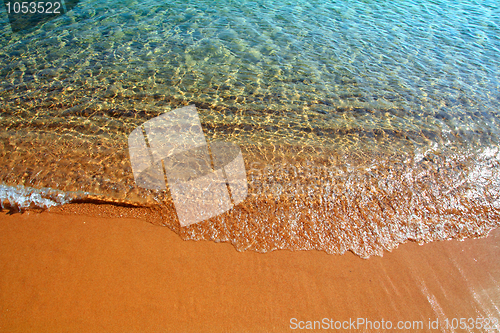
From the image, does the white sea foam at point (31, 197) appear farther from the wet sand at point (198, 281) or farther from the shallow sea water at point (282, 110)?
the wet sand at point (198, 281)

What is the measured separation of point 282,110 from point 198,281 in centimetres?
349

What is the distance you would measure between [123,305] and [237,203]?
163cm

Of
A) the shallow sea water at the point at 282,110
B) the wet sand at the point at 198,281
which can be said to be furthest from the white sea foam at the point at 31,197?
the wet sand at the point at 198,281

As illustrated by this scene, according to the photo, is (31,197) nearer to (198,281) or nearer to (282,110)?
(198,281)

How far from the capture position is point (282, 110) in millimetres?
5387

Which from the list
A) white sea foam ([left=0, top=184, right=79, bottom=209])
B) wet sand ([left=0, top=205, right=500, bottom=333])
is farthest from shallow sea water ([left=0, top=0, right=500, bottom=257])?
wet sand ([left=0, top=205, right=500, bottom=333])

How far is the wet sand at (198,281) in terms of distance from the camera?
8.73 ft

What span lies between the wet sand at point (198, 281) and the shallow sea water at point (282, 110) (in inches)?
9.4

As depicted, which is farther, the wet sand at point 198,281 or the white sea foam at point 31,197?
the white sea foam at point 31,197

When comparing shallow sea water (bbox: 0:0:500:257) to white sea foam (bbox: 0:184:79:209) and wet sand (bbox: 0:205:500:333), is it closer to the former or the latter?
white sea foam (bbox: 0:184:79:209)

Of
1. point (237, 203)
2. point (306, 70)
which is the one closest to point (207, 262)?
point (237, 203)

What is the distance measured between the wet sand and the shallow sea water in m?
0.24

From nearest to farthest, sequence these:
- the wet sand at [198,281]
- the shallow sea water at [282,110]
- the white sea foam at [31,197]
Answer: the wet sand at [198,281], the white sea foam at [31,197], the shallow sea water at [282,110]

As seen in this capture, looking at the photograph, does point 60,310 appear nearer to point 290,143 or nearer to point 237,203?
point 237,203
